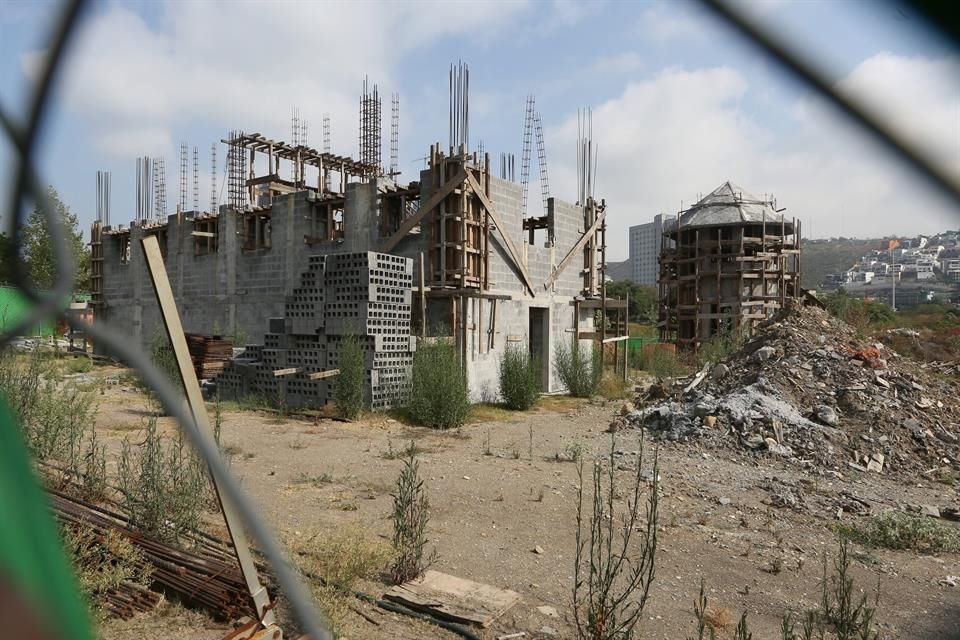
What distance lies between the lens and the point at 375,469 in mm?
6898

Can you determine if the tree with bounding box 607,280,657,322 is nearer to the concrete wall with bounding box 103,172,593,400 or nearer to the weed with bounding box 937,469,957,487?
the concrete wall with bounding box 103,172,593,400

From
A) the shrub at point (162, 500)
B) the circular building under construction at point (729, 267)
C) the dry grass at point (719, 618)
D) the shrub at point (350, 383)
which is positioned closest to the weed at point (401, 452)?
the shrub at point (350, 383)

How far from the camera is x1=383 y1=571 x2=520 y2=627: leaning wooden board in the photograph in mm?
3334

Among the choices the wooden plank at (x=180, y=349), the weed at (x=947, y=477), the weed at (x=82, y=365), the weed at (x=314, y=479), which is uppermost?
the wooden plank at (x=180, y=349)

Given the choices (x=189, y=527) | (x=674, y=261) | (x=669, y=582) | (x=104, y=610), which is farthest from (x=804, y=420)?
(x=674, y=261)

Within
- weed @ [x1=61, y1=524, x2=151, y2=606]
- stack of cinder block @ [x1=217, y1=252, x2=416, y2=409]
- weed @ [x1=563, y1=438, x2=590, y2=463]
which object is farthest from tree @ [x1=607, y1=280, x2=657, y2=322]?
weed @ [x1=61, y1=524, x2=151, y2=606]

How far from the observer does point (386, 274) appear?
36.4ft

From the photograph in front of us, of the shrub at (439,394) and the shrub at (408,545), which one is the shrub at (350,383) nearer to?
the shrub at (439,394)

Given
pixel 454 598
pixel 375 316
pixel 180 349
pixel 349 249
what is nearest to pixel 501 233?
pixel 349 249

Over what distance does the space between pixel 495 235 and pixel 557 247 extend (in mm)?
2527

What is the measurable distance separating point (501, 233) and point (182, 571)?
1079cm

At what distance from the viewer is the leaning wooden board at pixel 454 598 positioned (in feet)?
10.9

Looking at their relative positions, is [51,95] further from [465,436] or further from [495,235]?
[495,235]

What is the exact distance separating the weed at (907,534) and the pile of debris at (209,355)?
441 inches
